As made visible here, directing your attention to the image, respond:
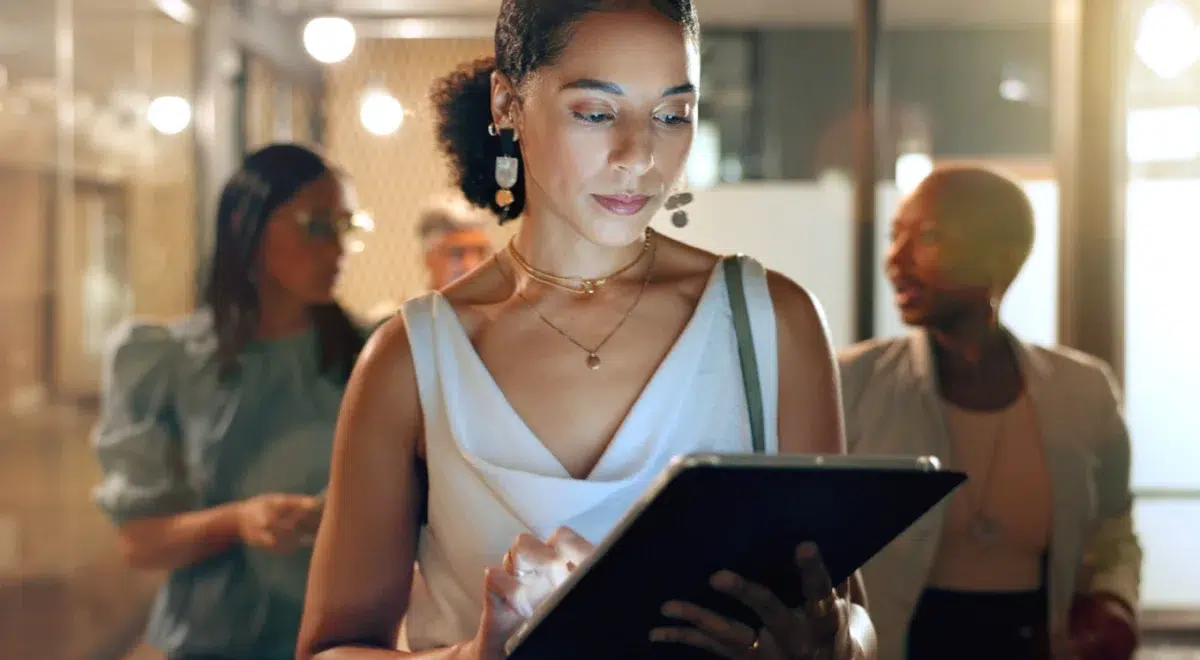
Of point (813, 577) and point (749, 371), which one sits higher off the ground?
point (749, 371)

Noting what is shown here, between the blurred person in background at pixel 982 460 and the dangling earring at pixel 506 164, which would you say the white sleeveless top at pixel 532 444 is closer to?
the dangling earring at pixel 506 164

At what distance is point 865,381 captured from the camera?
6.11ft

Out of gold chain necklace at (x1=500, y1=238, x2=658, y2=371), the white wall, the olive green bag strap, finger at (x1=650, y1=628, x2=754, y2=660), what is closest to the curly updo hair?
gold chain necklace at (x1=500, y1=238, x2=658, y2=371)

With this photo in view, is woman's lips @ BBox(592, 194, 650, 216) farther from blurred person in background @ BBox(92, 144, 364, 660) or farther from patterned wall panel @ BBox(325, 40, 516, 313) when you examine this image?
blurred person in background @ BBox(92, 144, 364, 660)

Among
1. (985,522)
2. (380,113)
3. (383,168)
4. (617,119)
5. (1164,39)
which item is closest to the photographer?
(617,119)

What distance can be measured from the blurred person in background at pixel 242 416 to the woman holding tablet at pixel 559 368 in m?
0.68

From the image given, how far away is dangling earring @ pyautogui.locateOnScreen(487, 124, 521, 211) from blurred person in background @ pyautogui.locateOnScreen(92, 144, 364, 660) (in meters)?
0.67

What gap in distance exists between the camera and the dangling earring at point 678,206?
4.18ft

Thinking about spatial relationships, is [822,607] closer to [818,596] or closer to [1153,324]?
[818,596]

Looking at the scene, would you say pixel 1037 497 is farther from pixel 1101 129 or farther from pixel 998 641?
pixel 1101 129

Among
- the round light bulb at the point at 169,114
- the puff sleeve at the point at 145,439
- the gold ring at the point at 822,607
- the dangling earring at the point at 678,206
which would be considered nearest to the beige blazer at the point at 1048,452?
the dangling earring at the point at 678,206

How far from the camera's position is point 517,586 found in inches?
40.6

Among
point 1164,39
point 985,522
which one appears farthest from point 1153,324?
point 985,522

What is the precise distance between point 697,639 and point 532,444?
0.28 m
